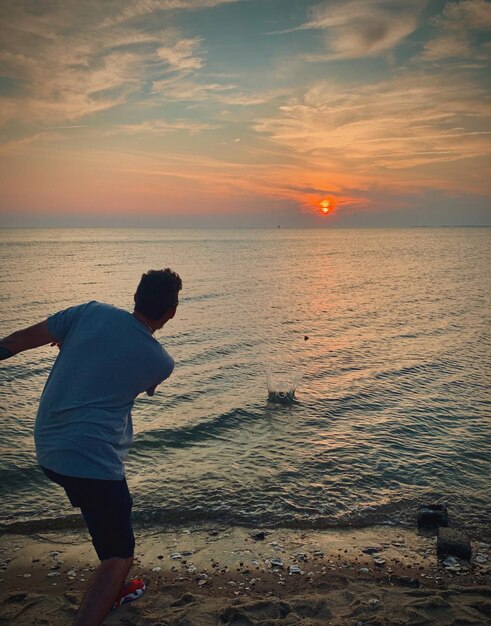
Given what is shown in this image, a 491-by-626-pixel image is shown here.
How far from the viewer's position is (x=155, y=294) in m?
3.99

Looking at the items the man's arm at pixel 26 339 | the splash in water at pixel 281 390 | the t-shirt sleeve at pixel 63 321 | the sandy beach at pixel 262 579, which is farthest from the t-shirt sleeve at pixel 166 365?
the splash in water at pixel 281 390

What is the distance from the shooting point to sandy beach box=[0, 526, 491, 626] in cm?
545

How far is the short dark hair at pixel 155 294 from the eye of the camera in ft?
13.1

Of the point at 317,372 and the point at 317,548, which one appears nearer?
the point at 317,548

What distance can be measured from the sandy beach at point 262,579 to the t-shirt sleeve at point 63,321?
356 centimetres

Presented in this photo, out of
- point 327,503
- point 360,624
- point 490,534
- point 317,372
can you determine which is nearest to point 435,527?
point 490,534

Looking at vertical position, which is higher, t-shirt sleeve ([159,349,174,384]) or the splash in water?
t-shirt sleeve ([159,349,174,384])

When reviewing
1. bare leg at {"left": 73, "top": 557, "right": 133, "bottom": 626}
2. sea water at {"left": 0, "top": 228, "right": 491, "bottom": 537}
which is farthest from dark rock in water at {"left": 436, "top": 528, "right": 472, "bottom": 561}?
bare leg at {"left": 73, "top": 557, "right": 133, "bottom": 626}

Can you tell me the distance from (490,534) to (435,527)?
2.87 ft

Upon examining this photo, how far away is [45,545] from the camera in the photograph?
7.44 meters

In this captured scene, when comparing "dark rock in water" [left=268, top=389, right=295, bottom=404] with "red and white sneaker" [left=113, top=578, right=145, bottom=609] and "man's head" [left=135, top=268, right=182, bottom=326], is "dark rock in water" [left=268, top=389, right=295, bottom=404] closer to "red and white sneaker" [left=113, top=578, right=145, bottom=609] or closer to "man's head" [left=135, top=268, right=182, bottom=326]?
"red and white sneaker" [left=113, top=578, right=145, bottom=609]

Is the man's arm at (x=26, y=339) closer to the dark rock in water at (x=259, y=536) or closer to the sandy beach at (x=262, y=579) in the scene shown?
the sandy beach at (x=262, y=579)

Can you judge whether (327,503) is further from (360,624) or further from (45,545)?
(45,545)

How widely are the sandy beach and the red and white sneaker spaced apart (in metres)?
0.10
